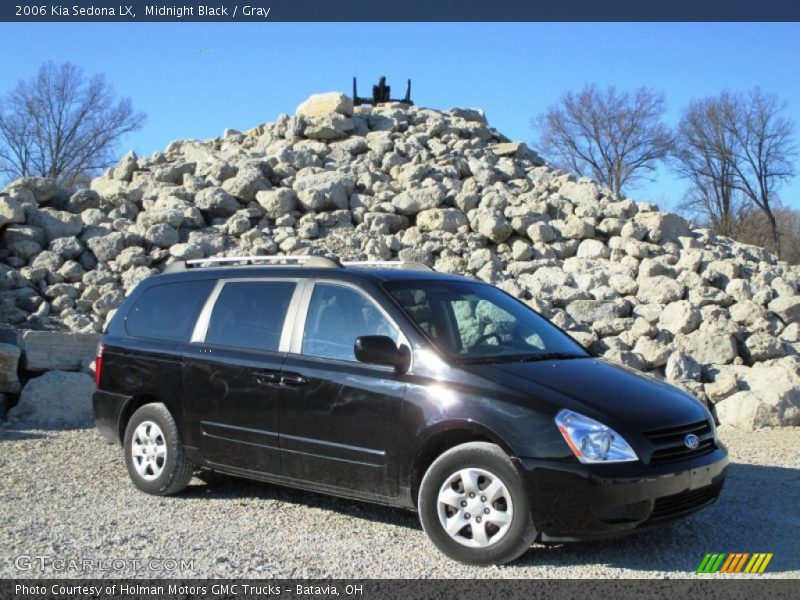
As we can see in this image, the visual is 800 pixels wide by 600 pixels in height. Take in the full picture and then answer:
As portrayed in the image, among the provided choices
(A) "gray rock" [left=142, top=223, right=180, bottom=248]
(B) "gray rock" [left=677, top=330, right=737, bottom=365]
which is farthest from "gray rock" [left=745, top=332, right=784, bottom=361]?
(A) "gray rock" [left=142, top=223, right=180, bottom=248]

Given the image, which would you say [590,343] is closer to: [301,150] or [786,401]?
[786,401]

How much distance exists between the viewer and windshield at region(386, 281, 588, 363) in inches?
222

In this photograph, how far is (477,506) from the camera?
494 cm

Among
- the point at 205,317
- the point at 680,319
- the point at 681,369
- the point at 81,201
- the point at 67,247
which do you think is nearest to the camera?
the point at 205,317

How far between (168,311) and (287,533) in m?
2.27

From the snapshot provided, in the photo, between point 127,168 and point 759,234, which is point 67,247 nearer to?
point 127,168

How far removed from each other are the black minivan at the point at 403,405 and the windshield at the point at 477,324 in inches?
0.7

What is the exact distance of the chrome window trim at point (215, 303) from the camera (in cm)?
603

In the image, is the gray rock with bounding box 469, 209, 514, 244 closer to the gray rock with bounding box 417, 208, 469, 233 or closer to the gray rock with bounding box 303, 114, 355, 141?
the gray rock with bounding box 417, 208, 469, 233

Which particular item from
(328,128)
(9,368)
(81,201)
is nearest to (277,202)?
(81,201)

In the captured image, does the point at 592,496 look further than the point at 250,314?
No

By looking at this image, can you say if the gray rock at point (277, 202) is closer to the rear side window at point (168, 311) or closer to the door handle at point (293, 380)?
the rear side window at point (168, 311)

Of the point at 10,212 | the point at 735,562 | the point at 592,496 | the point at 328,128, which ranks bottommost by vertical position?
the point at 735,562

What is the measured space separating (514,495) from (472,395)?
24.8 inches
